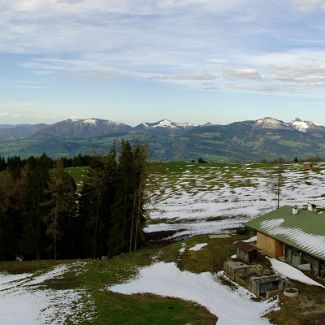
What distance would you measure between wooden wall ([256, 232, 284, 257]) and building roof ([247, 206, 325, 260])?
3.12 feet

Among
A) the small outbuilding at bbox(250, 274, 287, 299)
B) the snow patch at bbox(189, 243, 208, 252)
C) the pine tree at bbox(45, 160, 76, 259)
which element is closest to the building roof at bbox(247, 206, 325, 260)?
the small outbuilding at bbox(250, 274, 287, 299)

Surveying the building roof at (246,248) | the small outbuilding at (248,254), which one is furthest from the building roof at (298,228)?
the small outbuilding at (248,254)

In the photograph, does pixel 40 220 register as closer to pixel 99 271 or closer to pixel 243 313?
pixel 99 271

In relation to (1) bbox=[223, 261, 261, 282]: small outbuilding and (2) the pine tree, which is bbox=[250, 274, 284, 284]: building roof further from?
(2) the pine tree

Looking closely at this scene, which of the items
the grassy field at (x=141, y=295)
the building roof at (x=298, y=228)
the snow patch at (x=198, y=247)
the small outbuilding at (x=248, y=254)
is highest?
the building roof at (x=298, y=228)

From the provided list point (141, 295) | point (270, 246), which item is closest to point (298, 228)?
point (270, 246)

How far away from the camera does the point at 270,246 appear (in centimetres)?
4706

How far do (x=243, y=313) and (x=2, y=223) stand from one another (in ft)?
130

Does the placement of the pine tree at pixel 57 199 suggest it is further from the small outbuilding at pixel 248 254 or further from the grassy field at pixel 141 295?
the small outbuilding at pixel 248 254

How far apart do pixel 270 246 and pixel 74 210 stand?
29294 mm

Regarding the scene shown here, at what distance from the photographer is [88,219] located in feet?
196

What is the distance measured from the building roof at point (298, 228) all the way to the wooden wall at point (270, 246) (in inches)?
37.4

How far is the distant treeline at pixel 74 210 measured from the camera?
55.8m

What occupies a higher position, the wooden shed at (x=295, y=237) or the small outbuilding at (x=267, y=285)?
the wooden shed at (x=295, y=237)
